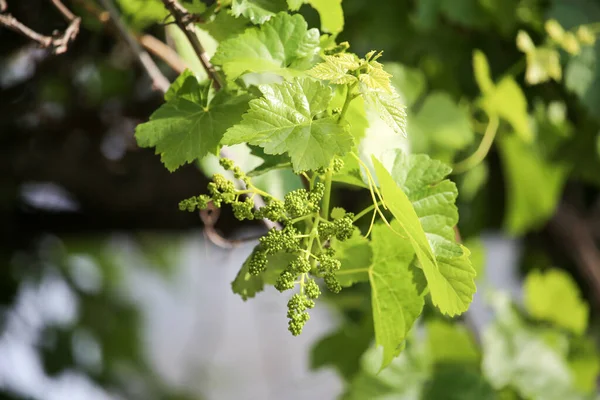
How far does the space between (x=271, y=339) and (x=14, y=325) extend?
1.69m

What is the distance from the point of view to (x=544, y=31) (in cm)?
101

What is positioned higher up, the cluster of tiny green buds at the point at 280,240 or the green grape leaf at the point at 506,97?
the cluster of tiny green buds at the point at 280,240

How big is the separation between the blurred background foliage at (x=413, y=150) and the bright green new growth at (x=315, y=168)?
4 centimetres

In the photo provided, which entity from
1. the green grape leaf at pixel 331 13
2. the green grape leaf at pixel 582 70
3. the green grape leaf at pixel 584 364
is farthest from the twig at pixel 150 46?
the green grape leaf at pixel 584 364

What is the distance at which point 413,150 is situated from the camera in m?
0.98

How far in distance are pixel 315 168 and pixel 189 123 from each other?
13 centimetres

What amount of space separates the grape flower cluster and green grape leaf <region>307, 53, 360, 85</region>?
6 centimetres

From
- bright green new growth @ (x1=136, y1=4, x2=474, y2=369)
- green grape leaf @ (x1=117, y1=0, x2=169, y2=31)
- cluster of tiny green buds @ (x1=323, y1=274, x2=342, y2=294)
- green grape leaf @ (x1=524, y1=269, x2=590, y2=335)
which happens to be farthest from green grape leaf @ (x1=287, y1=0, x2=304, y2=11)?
green grape leaf @ (x1=524, y1=269, x2=590, y2=335)

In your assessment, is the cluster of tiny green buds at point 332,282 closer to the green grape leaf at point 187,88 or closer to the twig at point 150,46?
the green grape leaf at point 187,88

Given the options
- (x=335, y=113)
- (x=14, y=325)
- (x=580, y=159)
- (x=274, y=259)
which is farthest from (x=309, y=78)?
(x=14, y=325)

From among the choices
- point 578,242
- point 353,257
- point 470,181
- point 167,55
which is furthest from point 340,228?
point 578,242

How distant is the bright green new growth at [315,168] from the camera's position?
0.40 m

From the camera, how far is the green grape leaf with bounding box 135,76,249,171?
453 mm

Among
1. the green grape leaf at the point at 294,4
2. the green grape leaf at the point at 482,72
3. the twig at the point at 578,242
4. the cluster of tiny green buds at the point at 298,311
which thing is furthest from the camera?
the twig at the point at 578,242
